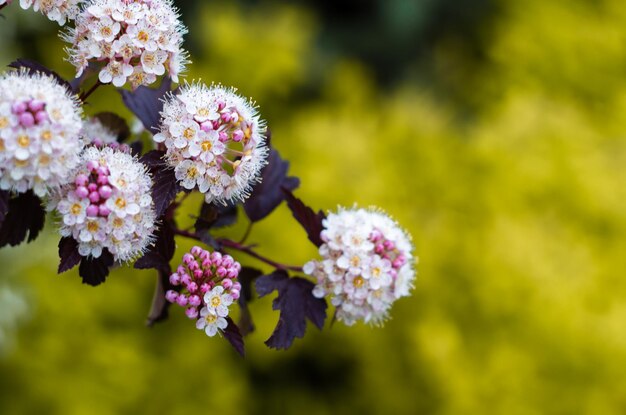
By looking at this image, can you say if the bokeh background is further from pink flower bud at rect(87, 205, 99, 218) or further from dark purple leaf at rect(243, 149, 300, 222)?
pink flower bud at rect(87, 205, 99, 218)

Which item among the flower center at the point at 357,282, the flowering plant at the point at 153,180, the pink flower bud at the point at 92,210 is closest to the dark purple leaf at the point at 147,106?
the flowering plant at the point at 153,180

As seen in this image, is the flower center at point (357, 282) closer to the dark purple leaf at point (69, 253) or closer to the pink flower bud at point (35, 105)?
the dark purple leaf at point (69, 253)

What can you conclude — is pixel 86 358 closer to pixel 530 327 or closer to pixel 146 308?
pixel 146 308

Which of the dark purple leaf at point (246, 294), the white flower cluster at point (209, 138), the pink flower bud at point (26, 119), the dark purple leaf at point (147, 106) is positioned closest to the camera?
the pink flower bud at point (26, 119)

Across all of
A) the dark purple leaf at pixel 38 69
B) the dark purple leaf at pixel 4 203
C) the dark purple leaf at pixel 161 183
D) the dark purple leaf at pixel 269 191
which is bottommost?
the dark purple leaf at pixel 4 203

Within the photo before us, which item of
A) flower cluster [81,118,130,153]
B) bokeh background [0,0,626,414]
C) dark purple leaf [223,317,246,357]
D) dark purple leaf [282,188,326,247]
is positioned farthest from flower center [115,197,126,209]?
bokeh background [0,0,626,414]

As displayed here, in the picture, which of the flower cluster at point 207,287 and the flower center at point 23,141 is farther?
the flower cluster at point 207,287

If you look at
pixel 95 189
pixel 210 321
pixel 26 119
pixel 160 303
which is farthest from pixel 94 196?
pixel 160 303

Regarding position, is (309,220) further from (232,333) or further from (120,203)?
(120,203)
